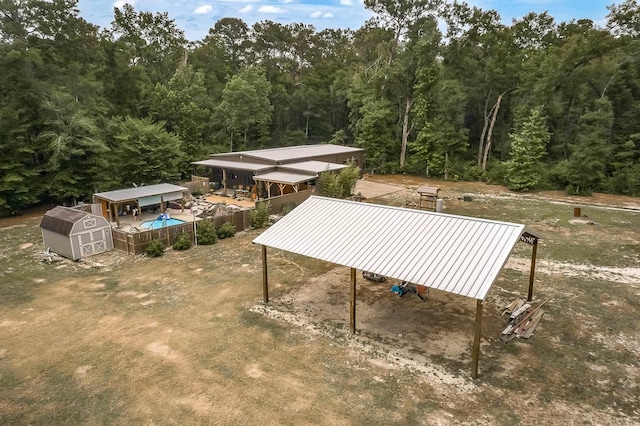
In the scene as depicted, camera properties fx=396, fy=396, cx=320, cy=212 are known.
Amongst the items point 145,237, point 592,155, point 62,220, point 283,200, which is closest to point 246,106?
point 283,200

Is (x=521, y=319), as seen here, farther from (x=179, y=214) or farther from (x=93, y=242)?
(x=179, y=214)

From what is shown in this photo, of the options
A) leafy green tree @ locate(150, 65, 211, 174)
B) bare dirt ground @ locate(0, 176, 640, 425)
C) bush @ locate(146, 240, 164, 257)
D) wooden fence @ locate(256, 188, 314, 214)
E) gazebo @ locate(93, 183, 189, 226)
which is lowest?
bare dirt ground @ locate(0, 176, 640, 425)

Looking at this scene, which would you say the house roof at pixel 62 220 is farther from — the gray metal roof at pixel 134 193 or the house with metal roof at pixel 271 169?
the house with metal roof at pixel 271 169

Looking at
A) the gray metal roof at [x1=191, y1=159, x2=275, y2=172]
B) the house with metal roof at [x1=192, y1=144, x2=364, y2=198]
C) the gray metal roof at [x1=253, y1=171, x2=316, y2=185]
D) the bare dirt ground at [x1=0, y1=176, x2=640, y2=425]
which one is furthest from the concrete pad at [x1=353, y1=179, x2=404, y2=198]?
the bare dirt ground at [x1=0, y1=176, x2=640, y2=425]

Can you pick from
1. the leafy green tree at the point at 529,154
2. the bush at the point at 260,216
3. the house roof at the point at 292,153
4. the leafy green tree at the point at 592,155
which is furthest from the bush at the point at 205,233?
the leafy green tree at the point at 592,155

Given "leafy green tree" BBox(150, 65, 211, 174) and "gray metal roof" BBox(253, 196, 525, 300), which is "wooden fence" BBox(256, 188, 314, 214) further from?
"leafy green tree" BBox(150, 65, 211, 174)

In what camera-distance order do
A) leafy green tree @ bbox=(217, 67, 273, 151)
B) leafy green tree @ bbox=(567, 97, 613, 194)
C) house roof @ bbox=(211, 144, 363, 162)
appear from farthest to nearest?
leafy green tree @ bbox=(217, 67, 273, 151)
leafy green tree @ bbox=(567, 97, 613, 194)
house roof @ bbox=(211, 144, 363, 162)
